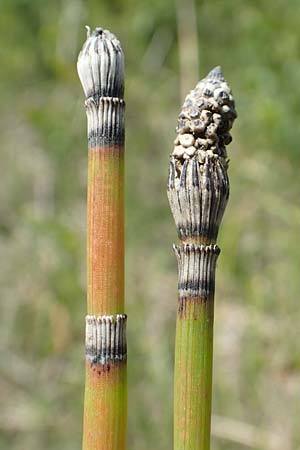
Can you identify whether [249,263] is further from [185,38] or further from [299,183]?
[185,38]

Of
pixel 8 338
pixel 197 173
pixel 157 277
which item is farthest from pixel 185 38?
pixel 197 173

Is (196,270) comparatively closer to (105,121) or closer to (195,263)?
(195,263)

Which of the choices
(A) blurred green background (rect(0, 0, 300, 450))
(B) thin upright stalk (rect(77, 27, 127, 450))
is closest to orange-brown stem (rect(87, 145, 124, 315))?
(B) thin upright stalk (rect(77, 27, 127, 450))

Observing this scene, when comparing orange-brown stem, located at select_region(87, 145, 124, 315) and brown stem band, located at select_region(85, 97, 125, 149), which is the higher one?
brown stem band, located at select_region(85, 97, 125, 149)

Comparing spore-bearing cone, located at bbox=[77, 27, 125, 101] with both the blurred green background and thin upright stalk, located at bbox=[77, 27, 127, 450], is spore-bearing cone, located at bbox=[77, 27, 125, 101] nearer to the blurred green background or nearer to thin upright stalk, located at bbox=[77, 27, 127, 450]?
thin upright stalk, located at bbox=[77, 27, 127, 450]

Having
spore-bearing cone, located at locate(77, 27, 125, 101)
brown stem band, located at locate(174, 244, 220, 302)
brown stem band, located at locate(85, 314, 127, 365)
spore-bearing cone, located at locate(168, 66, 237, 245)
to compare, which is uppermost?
spore-bearing cone, located at locate(77, 27, 125, 101)

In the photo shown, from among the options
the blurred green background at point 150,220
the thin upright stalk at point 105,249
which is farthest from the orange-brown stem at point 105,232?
the blurred green background at point 150,220
